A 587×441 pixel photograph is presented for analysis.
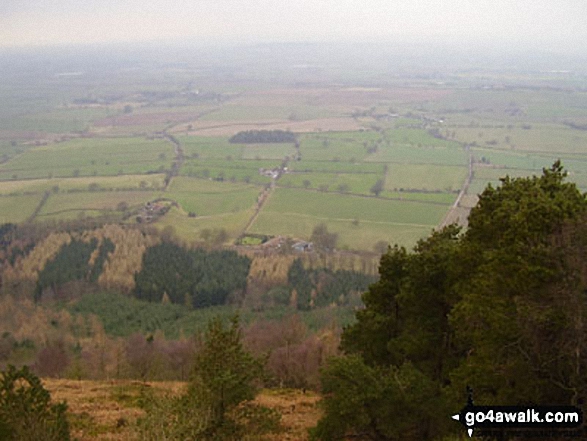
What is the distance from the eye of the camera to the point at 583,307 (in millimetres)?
10773

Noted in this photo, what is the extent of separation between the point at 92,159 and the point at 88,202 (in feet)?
93.3

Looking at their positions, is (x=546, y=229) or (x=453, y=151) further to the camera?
(x=453, y=151)

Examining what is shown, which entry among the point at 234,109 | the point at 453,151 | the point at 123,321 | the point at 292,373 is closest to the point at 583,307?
the point at 292,373

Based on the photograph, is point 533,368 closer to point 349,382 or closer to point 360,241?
point 349,382

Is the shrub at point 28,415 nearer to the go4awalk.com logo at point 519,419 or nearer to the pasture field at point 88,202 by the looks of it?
the go4awalk.com logo at point 519,419

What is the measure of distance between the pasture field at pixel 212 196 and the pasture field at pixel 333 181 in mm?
7124

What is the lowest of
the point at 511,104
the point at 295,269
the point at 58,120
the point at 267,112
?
the point at 295,269

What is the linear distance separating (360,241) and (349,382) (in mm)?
48634

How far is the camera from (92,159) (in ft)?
339

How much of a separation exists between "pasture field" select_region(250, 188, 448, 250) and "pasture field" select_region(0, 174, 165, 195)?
2409 cm

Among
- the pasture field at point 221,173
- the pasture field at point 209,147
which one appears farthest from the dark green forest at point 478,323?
the pasture field at point 209,147

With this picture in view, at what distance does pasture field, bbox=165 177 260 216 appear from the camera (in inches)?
2943

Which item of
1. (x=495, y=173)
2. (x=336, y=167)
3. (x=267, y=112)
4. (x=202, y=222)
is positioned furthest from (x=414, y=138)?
(x=202, y=222)

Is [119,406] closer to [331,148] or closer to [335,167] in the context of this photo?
[335,167]
